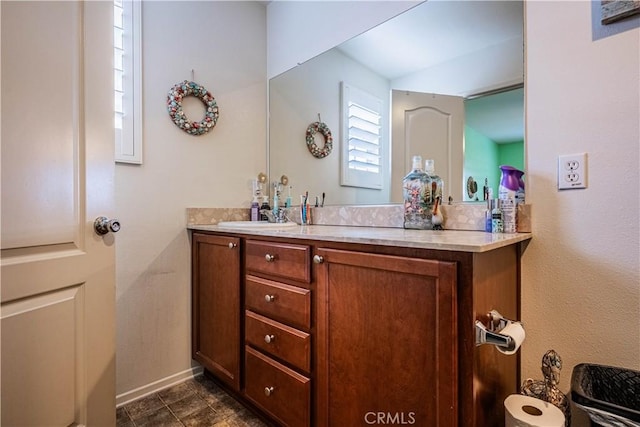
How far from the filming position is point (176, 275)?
5.98 ft

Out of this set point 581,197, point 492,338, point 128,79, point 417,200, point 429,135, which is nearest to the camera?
point 492,338

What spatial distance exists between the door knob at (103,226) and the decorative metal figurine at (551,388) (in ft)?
4.76

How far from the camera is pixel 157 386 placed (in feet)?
5.68

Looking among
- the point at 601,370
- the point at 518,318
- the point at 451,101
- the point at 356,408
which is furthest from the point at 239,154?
the point at 601,370

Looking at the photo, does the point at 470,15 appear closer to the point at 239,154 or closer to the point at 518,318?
the point at 518,318

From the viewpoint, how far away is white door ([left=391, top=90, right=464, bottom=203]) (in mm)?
1404

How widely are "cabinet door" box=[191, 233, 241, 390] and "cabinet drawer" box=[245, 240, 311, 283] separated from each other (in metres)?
0.12

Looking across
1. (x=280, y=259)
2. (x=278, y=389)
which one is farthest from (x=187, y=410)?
(x=280, y=259)

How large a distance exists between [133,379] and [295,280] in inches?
46.0

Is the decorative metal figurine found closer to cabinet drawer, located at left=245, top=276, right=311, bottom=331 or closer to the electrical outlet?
the electrical outlet

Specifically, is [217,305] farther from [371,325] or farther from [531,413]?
[531,413]

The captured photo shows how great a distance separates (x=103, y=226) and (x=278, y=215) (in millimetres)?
1126

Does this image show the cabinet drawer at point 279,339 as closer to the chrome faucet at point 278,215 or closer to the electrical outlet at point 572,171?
the chrome faucet at point 278,215

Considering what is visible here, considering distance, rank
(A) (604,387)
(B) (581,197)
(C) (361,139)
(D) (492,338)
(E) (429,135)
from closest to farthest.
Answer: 1. (D) (492,338)
2. (A) (604,387)
3. (B) (581,197)
4. (E) (429,135)
5. (C) (361,139)
